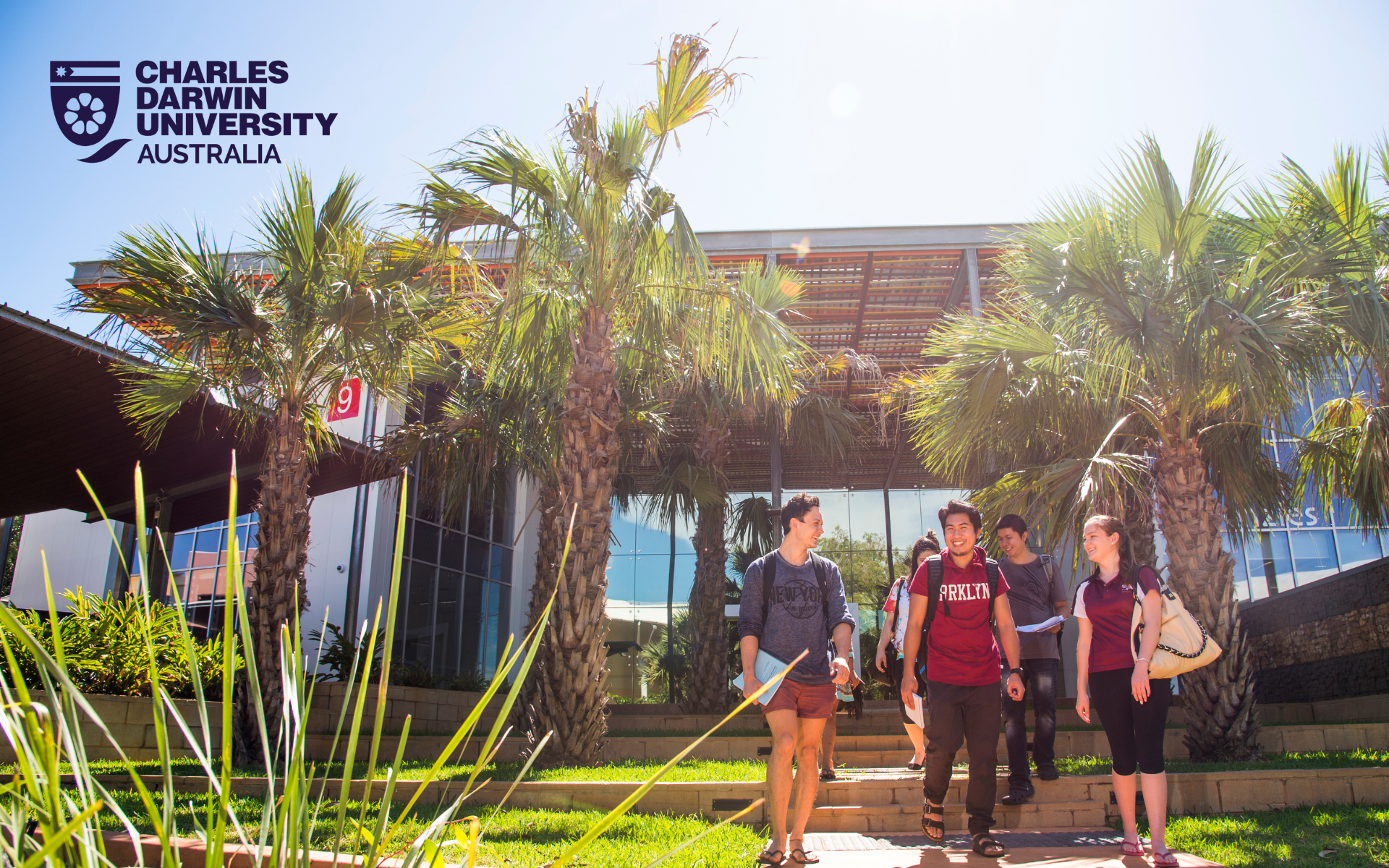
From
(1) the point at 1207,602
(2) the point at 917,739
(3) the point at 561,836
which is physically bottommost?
(3) the point at 561,836

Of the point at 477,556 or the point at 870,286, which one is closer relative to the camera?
the point at 870,286

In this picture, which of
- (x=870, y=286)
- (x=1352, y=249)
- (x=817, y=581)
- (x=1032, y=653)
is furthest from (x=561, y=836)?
(x=870, y=286)

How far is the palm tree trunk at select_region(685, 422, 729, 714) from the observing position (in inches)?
520

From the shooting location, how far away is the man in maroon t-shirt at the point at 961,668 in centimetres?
463

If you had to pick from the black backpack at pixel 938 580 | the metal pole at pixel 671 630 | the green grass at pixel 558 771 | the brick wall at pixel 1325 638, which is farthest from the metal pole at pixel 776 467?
the black backpack at pixel 938 580

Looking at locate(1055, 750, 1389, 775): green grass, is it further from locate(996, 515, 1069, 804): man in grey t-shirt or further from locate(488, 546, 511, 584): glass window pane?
locate(488, 546, 511, 584): glass window pane

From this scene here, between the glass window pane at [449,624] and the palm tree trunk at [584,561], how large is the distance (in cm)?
1008

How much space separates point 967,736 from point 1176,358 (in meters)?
4.07

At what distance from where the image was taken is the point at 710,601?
44.3ft

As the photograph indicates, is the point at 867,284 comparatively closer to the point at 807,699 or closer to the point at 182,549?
the point at 807,699

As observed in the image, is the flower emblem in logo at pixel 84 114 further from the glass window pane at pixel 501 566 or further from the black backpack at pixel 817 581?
the glass window pane at pixel 501 566

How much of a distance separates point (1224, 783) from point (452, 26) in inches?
305

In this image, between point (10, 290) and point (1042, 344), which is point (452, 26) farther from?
point (1042, 344)

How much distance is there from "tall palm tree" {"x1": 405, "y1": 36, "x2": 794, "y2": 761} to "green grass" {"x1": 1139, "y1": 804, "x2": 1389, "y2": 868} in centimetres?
460
